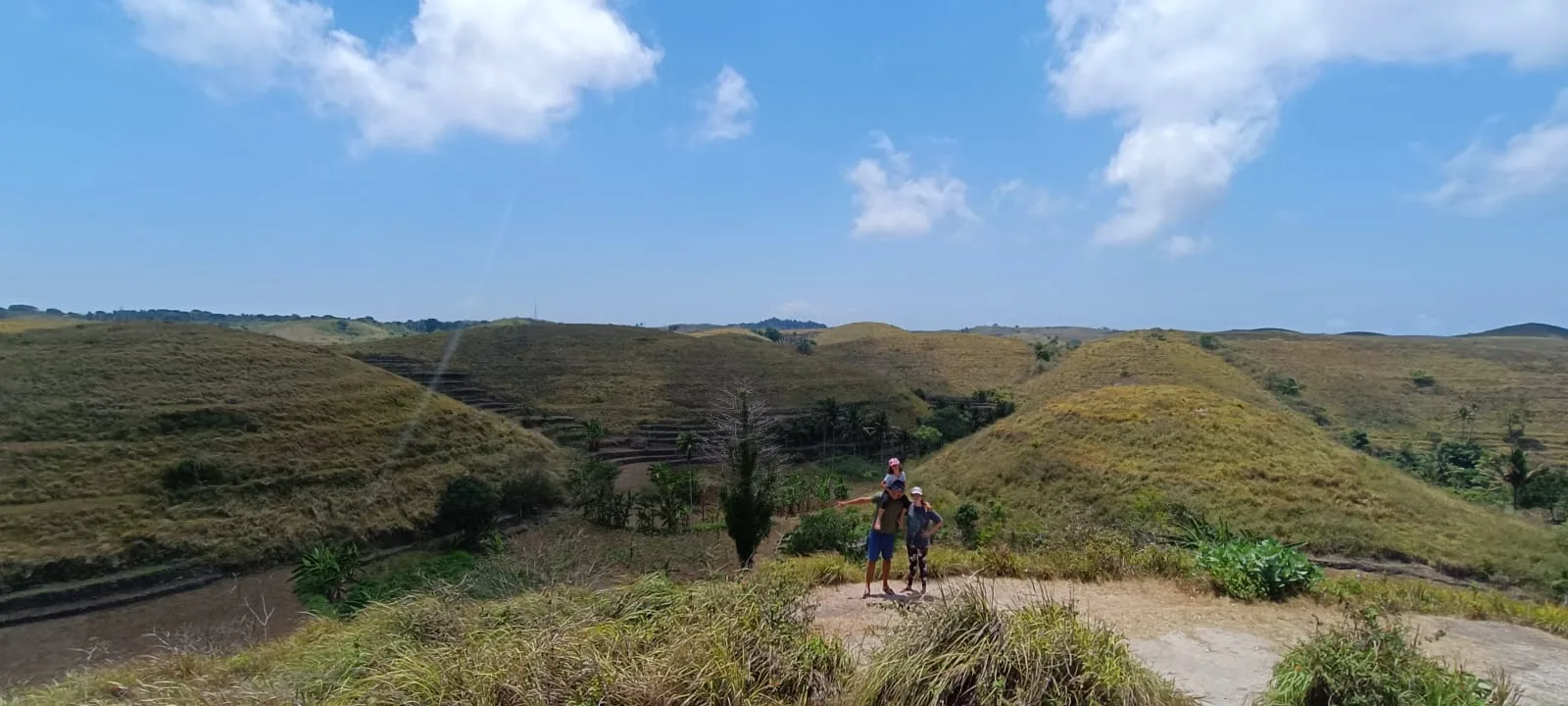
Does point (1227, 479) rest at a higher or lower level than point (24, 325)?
lower

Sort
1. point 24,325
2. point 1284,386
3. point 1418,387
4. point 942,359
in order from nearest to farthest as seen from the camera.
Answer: point 1284,386 → point 24,325 → point 1418,387 → point 942,359

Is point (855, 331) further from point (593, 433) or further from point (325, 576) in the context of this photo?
point (325, 576)

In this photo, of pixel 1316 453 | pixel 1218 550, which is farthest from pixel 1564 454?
pixel 1218 550

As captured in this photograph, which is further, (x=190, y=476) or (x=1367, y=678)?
(x=190, y=476)

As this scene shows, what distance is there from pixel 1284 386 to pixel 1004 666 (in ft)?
228

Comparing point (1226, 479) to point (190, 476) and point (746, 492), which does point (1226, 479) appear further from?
point (190, 476)

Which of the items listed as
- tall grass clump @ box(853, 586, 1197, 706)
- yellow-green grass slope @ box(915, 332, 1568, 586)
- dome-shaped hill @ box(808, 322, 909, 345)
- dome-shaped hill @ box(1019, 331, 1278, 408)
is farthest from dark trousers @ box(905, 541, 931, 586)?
dome-shaped hill @ box(808, 322, 909, 345)

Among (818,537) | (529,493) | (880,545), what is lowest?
(529,493)

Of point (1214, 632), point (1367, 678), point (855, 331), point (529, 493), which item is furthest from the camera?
point (855, 331)

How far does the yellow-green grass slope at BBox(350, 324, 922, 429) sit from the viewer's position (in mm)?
58875

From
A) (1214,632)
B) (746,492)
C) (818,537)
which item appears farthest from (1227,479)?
(1214,632)

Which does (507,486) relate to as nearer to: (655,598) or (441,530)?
(441,530)

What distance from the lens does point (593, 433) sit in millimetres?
49125

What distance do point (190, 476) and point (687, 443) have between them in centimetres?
2404
